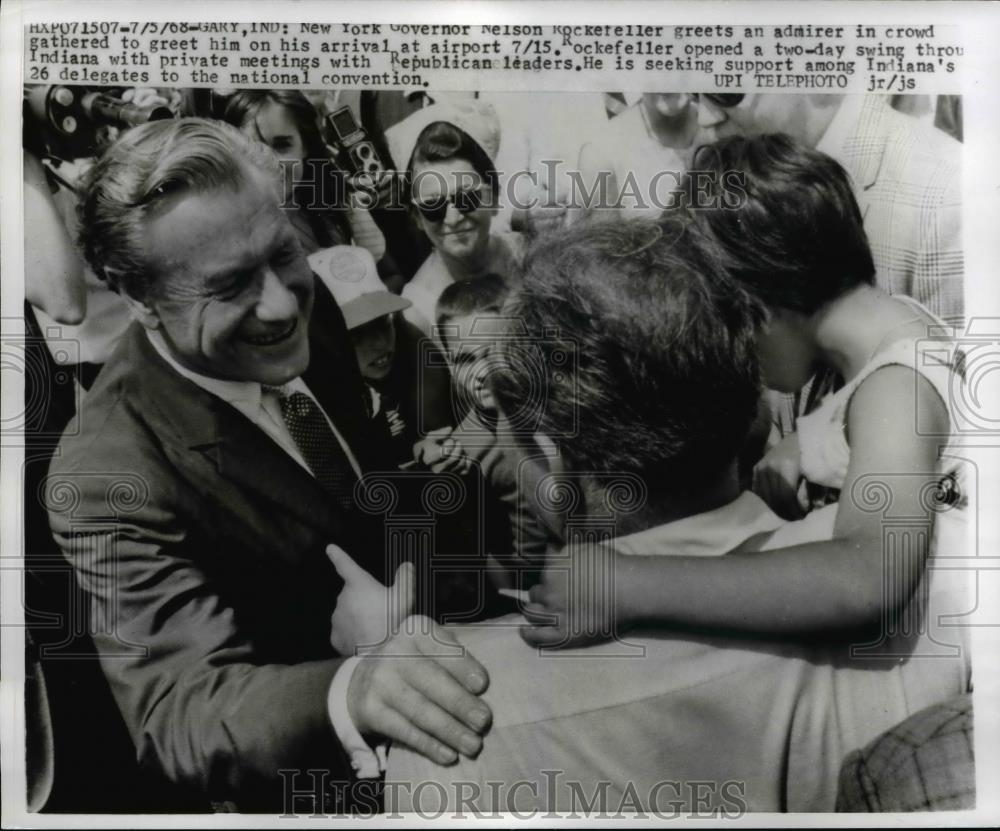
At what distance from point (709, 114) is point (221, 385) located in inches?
51.3

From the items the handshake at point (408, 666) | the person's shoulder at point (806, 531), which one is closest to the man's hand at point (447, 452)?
the handshake at point (408, 666)

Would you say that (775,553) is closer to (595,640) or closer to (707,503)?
(707,503)

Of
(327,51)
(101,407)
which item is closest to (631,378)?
(327,51)

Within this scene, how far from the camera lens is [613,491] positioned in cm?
218

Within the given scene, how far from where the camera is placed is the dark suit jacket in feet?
6.98

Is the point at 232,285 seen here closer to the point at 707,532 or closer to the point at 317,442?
the point at 317,442

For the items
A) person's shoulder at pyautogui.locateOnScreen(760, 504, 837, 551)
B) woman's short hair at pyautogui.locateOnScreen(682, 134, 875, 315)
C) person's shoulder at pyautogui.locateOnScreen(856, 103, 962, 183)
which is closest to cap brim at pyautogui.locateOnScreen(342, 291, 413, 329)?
woman's short hair at pyautogui.locateOnScreen(682, 134, 875, 315)

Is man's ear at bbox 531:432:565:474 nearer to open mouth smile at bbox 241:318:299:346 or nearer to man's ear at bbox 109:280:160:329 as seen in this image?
open mouth smile at bbox 241:318:299:346

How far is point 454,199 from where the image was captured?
2.19m

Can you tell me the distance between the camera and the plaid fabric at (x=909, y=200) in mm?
2209

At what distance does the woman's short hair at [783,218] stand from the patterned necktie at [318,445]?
3.28ft

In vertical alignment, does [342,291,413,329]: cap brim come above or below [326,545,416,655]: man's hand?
above

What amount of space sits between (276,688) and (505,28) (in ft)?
5.30

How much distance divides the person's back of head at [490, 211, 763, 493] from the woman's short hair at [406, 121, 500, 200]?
0.70ft
